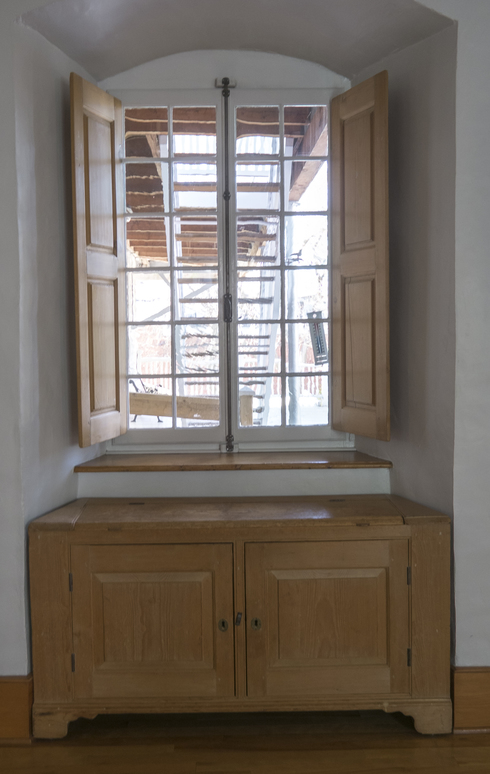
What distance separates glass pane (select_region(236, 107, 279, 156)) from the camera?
3223 millimetres

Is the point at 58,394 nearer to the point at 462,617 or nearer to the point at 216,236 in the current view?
the point at 216,236

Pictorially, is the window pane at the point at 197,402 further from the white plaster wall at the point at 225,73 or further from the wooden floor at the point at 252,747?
the white plaster wall at the point at 225,73

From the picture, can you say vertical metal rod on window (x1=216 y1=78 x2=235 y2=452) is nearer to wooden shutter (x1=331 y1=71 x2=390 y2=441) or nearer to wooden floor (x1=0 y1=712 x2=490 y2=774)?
wooden shutter (x1=331 y1=71 x2=390 y2=441)

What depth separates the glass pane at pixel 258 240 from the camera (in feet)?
10.6

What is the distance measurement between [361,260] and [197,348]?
101 cm

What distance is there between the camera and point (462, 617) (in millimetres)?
2576

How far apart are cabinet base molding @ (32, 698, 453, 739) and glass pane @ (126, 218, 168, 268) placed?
2186 mm

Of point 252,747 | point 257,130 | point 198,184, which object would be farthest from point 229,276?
point 252,747

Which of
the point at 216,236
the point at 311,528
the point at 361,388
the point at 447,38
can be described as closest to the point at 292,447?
the point at 361,388

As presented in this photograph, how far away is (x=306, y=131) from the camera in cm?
326

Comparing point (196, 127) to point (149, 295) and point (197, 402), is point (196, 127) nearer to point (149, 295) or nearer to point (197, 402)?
point (149, 295)

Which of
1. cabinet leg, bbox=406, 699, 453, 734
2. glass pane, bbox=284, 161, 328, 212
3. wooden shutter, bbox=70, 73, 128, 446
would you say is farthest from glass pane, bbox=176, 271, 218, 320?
cabinet leg, bbox=406, 699, 453, 734

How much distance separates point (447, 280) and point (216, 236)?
4.24 ft

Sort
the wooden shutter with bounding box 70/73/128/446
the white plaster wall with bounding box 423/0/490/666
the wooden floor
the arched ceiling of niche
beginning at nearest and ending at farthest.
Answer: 1. the wooden floor
2. the white plaster wall with bounding box 423/0/490/666
3. the arched ceiling of niche
4. the wooden shutter with bounding box 70/73/128/446
